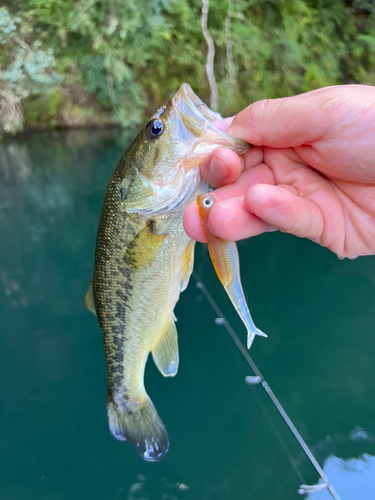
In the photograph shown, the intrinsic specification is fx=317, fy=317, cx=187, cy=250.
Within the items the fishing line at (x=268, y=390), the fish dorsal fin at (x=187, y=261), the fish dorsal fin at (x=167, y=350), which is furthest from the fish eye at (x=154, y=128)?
the fishing line at (x=268, y=390)

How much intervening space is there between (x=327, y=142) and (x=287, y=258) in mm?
3264

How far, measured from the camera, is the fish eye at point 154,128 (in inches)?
56.3

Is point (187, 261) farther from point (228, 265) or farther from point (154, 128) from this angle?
point (154, 128)

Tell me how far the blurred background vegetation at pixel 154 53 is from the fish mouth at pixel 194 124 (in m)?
9.77

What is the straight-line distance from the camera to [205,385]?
2.93 meters

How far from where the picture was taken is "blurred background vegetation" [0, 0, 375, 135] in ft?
31.0

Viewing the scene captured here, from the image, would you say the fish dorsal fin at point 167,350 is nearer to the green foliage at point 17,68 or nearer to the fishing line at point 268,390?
the fishing line at point 268,390

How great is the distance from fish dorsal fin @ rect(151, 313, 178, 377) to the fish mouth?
1.00 metres

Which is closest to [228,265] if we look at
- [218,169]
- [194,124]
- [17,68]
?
[218,169]

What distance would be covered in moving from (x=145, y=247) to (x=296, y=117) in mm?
916

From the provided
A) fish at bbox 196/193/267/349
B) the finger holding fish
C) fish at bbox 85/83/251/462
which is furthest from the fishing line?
the finger holding fish

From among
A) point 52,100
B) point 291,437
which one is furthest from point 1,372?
point 52,100

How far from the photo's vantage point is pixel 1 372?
2.97 m

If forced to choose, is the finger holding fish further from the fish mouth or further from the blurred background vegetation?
the blurred background vegetation
